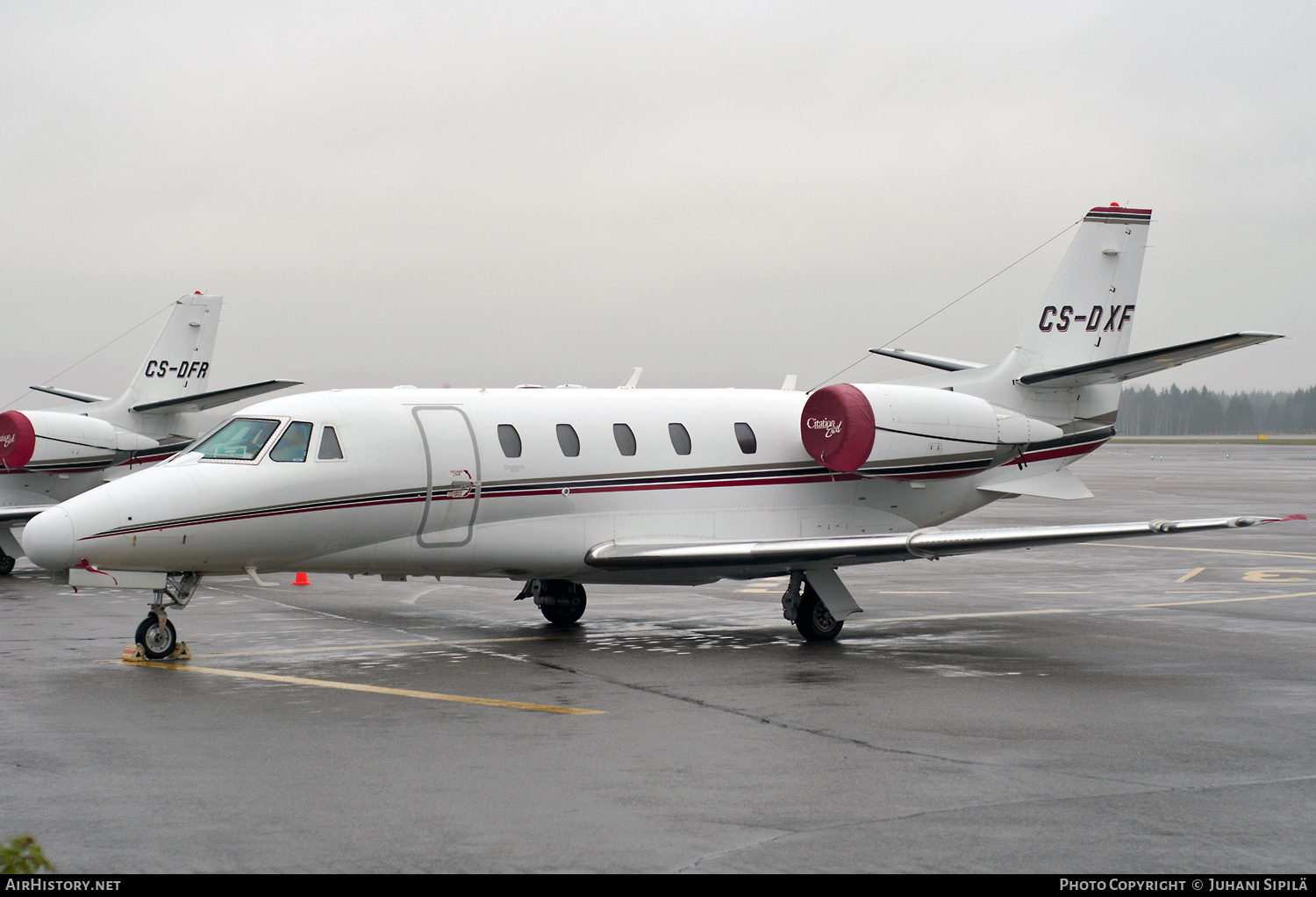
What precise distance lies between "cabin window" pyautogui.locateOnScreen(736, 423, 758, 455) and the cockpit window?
18.2ft

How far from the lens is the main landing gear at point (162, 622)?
13.1m

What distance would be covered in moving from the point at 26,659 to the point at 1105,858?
36.0ft

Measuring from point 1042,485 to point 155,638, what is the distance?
36.7 feet

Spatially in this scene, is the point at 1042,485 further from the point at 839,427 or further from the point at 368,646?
the point at 368,646

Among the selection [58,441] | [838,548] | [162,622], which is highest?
[58,441]

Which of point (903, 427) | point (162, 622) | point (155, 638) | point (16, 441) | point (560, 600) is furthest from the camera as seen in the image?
point (16, 441)

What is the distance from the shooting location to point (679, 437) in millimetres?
15680

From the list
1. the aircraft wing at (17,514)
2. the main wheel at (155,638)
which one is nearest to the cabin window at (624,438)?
the main wheel at (155,638)

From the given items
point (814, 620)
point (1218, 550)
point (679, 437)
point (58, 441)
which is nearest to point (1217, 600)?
point (814, 620)

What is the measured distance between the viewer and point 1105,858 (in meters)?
6.64

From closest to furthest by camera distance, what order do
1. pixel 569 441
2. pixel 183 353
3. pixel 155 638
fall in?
pixel 155 638 → pixel 569 441 → pixel 183 353

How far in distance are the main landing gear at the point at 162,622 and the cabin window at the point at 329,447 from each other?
67.5 inches

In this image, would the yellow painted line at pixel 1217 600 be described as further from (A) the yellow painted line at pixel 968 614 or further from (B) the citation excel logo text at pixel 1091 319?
(B) the citation excel logo text at pixel 1091 319

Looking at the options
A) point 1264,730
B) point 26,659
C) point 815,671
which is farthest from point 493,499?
point 1264,730
